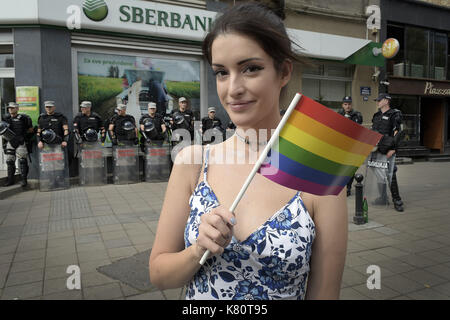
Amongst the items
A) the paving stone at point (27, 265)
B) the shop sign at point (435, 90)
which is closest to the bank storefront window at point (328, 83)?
the shop sign at point (435, 90)

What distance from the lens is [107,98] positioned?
11.2 metres

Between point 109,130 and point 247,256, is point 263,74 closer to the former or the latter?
point 247,256

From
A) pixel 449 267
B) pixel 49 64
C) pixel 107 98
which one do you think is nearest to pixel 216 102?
pixel 107 98

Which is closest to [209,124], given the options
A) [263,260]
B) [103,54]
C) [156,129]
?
[156,129]

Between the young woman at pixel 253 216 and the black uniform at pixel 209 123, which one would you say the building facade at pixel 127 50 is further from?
the young woman at pixel 253 216

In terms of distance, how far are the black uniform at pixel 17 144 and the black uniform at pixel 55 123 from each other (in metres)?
0.42

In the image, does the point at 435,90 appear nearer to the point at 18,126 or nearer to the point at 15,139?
the point at 18,126

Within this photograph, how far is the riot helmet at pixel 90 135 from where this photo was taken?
9258 mm

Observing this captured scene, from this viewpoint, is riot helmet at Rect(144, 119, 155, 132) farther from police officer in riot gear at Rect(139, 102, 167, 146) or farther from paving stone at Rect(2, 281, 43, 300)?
paving stone at Rect(2, 281, 43, 300)

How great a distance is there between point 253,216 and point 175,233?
315mm

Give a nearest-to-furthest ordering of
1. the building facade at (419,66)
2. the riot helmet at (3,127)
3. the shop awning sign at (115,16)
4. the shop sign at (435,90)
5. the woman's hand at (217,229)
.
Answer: the woman's hand at (217,229) < the riot helmet at (3,127) < the shop awning sign at (115,16) < the building facade at (419,66) < the shop sign at (435,90)

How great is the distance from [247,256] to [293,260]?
0.17 metres

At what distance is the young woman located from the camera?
4.33 feet

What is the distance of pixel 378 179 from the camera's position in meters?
7.43
